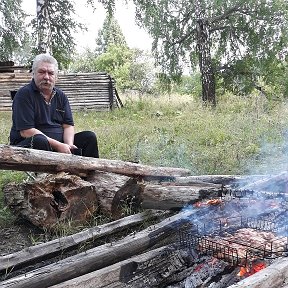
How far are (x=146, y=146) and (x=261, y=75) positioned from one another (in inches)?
328

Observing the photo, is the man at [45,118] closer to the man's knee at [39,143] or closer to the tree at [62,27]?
the man's knee at [39,143]

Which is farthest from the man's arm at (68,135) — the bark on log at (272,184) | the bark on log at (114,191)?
the bark on log at (272,184)

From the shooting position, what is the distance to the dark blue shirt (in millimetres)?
4273

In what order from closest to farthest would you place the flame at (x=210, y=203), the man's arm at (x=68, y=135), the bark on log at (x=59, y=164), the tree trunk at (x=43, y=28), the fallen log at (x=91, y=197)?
the bark on log at (x=59, y=164), the flame at (x=210, y=203), the fallen log at (x=91, y=197), the man's arm at (x=68, y=135), the tree trunk at (x=43, y=28)

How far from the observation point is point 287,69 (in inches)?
514

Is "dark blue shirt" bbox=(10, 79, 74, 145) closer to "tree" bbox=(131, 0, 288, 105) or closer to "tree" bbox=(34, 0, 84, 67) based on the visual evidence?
"tree" bbox=(131, 0, 288, 105)

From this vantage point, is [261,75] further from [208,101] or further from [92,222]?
[92,222]

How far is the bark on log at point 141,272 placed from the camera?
252 cm

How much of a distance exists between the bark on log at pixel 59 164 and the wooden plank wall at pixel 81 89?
10433 mm

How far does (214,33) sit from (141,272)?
41.2ft

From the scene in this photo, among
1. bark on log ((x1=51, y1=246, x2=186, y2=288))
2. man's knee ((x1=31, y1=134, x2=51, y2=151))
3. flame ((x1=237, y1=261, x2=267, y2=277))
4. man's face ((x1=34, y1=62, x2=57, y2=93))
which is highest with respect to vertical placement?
man's face ((x1=34, y1=62, x2=57, y2=93))

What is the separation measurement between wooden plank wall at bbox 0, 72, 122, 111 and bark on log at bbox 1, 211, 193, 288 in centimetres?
1140

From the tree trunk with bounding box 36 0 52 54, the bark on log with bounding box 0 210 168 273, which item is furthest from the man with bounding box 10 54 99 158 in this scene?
the tree trunk with bounding box 36 0 52 54

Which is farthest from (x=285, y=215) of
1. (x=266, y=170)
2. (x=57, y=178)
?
(x=266, y=170)
